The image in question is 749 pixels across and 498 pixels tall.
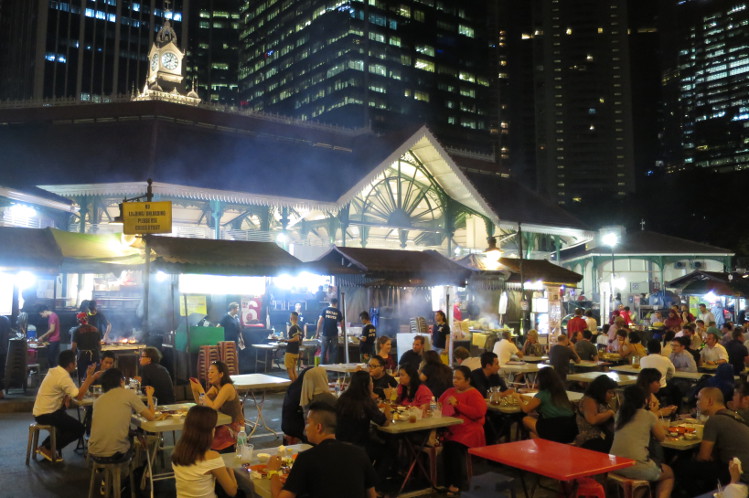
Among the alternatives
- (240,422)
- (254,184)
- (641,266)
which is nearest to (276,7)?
(641,266)

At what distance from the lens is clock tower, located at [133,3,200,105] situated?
81.8 ft

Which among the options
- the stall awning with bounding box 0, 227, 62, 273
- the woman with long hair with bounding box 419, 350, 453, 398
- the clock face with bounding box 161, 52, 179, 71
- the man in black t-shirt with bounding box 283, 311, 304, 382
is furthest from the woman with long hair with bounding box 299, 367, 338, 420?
the clock face with bounding box 161, 52, 179, 71

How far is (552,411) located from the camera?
7.09 metres

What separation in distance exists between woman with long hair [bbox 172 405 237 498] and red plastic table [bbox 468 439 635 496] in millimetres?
2371

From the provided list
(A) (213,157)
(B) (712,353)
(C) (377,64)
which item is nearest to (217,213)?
(A) (213,157)

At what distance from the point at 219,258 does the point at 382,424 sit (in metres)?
7.74

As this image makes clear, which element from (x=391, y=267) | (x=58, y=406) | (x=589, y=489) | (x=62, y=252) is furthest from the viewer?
(x=391, y=267)

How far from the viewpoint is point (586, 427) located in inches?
271

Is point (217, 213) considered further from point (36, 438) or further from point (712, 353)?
point (712, 353)

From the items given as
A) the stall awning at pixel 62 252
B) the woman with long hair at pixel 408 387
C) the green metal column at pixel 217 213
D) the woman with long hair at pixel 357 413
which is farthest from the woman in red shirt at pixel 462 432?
the green metal column at pixel 217 213

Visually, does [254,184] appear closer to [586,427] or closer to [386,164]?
[386,164]

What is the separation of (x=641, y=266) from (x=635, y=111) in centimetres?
12149

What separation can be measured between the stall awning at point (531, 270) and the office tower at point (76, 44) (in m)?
77.2

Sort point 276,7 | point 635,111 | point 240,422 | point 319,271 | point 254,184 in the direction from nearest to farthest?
point 240,422, point 319,271, point 254,184, point 276,7, point 635,111
